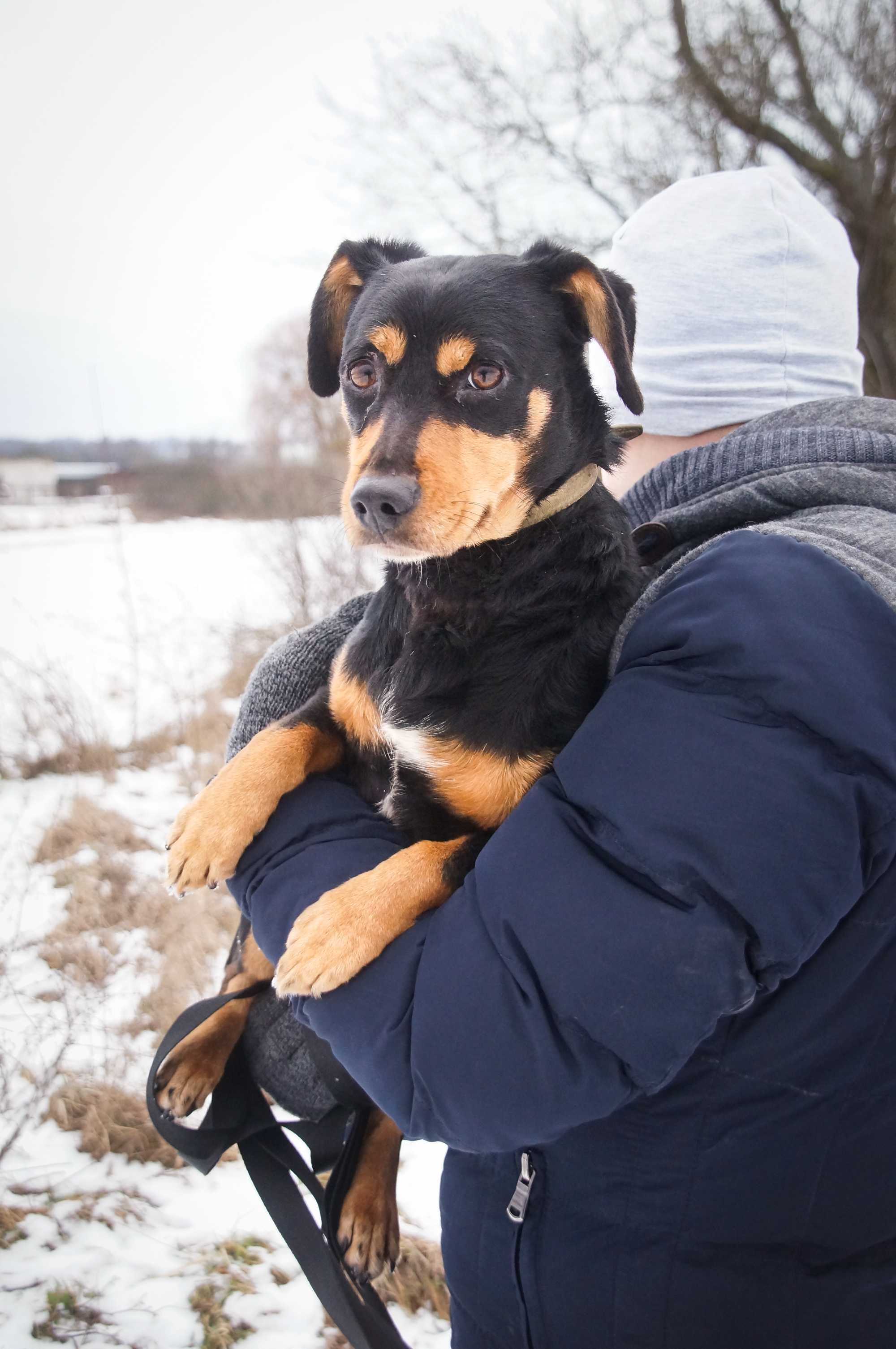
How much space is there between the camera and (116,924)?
389cm

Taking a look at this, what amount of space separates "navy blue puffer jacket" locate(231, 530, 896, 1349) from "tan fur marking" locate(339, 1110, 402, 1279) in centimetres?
57

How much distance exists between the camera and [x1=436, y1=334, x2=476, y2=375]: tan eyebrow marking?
1551 mm

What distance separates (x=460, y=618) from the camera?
1.60 metres

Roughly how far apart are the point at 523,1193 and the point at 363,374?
5.06ft

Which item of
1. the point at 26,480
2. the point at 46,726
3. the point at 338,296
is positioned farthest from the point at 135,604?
the point at 338,296

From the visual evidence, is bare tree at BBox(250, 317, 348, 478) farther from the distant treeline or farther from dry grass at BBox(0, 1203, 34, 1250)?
dry grass at BBox(0, 1203, 34, 1250)

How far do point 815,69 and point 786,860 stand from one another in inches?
313

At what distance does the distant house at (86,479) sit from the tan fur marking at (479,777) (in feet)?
11.8

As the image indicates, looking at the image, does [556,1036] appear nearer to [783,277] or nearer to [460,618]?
[460,618]

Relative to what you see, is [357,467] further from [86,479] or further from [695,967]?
[86,479]

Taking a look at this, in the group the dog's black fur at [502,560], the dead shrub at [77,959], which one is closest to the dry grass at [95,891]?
the dead shrub at [77,959]

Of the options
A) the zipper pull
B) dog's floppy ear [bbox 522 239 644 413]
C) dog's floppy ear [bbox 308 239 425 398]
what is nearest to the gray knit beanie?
dog's floppy ear [bbox 522 239 644 413]

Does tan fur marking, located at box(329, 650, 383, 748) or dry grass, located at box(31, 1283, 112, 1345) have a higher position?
tan fur marking, located at box(329, 650, 383, 748)

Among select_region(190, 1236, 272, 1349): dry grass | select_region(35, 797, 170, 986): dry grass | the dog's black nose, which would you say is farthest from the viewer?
select_region(35, 797, 170, 986): dry grass
